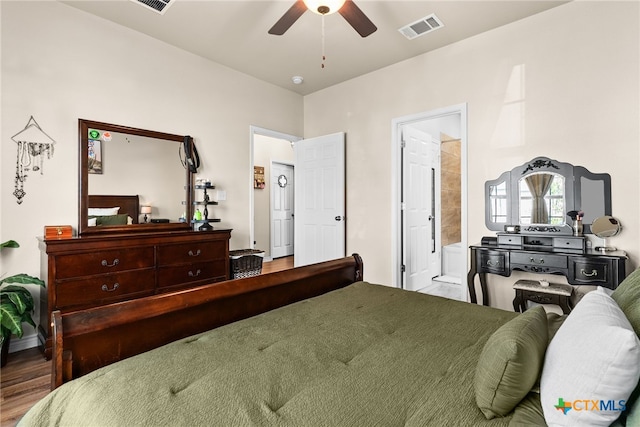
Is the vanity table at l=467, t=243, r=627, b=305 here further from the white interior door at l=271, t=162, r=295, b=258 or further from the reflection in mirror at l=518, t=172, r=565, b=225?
the white interior door at l=271, t=162, r=295, b=258

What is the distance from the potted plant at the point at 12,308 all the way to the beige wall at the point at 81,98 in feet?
1.20

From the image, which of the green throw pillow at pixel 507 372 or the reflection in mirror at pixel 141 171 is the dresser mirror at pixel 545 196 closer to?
the green throw pillow at pixel 507 372

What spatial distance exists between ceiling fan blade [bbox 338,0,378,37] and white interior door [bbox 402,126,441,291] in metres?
1.75

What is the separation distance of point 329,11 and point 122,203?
101 inches

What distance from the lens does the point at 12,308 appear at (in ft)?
7.27

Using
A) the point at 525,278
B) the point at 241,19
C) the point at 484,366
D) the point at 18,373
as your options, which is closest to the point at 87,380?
the point at 484,366

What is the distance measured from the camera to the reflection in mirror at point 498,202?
3271 mm

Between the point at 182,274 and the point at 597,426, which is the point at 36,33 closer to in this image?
the point at 182,274

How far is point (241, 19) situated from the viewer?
3109 mm

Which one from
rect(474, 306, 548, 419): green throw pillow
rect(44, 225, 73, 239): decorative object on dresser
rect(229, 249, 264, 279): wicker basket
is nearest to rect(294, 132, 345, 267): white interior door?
rect(229, 249, 264, 279): wicker basket

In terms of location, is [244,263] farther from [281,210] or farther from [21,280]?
[281,210]

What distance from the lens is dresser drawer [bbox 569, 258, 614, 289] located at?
249 cm

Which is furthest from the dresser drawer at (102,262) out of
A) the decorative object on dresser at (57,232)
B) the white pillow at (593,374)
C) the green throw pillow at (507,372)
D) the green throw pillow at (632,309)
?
the green throw pillow at (632,309)

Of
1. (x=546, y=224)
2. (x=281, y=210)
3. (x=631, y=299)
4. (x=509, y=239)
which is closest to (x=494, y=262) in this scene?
(x=509, y=239)
